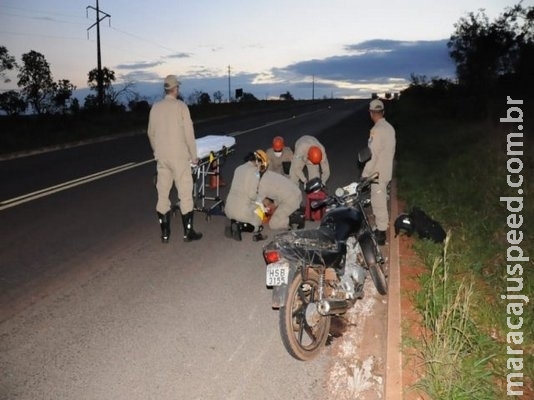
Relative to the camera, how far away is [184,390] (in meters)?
3.60

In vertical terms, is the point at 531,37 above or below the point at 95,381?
above

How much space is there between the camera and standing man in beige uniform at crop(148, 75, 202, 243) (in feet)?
21.8

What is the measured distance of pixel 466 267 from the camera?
5727 mm

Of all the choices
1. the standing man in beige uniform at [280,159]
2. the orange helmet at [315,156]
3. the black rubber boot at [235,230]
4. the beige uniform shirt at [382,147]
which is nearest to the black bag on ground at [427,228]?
the beige uniform shirt at [382,147]

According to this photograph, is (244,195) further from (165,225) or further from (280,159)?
(280,159)

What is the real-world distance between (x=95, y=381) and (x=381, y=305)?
9.72 feet

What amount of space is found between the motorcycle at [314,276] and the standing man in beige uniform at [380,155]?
1.82 metres

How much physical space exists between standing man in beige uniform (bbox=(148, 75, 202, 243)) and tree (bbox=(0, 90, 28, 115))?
31355 mm

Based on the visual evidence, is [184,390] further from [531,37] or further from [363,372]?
[531,37]

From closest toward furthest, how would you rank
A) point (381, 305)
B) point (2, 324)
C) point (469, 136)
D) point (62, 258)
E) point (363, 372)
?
point (363, 372), point (2, 324), point (381, 305), point (62, 258), point (469, 136)

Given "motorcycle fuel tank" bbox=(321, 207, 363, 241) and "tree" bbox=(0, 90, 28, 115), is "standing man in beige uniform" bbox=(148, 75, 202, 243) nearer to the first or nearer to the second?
"motorcycle fuel tank" bbox=(321, 207, 363, 241)

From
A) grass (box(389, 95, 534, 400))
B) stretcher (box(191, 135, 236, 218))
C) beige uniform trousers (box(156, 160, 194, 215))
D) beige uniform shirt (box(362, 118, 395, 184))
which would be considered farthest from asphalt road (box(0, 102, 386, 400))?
beige uniform shirt (box(362, 118, 395, 184))

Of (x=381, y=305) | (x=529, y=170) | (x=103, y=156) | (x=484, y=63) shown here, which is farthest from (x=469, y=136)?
(x=484, y=63)

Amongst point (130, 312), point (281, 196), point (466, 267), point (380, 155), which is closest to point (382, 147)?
point (380, 155)
